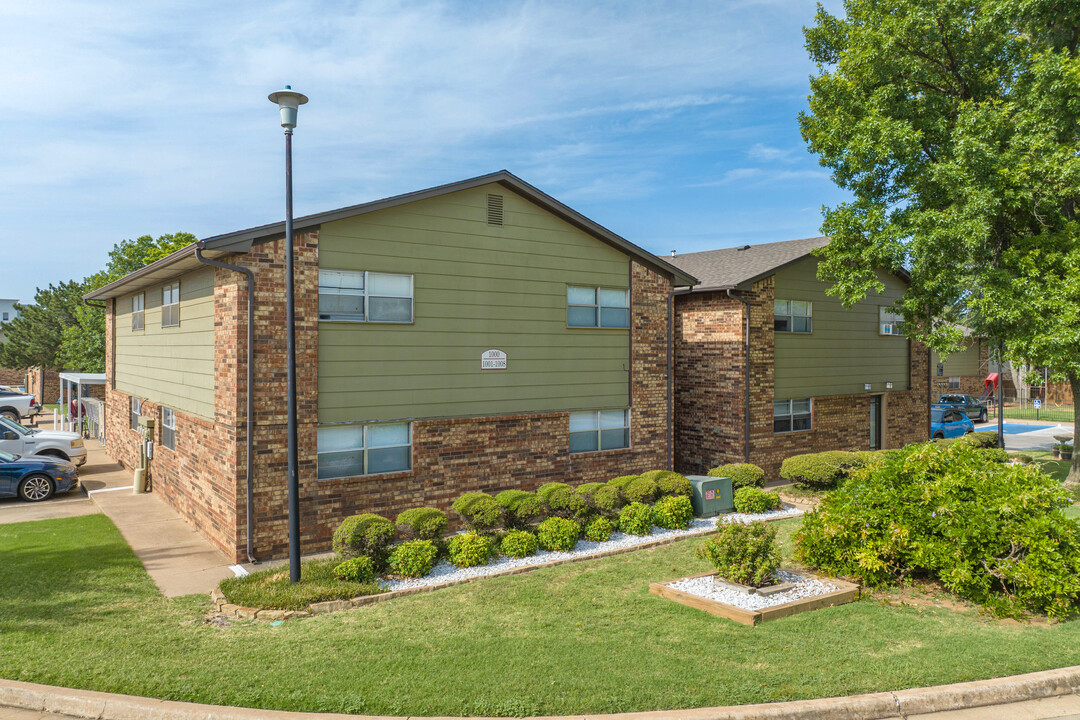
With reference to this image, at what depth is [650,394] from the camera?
1645 cm

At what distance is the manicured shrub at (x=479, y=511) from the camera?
11.7 meters

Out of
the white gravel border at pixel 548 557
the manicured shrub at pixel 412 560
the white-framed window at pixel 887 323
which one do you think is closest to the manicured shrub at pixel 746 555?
the white gravel border at pixel 548 557

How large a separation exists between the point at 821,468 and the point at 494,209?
398 inches

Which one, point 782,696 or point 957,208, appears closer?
point 782,696

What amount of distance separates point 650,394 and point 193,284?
34.2 feet

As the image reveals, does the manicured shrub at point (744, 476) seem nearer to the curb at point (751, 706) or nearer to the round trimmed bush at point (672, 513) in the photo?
the round trimmed bush at point (672, 513)

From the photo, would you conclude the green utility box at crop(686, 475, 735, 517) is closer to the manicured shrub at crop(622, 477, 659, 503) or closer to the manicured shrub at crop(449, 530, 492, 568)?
the manicured shrub at crop(622, 477, 659, 503)

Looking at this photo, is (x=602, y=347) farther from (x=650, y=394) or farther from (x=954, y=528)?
(x=954, y=528)

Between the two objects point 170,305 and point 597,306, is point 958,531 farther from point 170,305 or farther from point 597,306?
point 170,305

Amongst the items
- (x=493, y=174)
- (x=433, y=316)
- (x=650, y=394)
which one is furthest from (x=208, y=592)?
(x=650, y=394)

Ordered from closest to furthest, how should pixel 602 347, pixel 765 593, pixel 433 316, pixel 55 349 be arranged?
pixel 765 593, pixel 433 316, pixel 602 347, pixel 55 349

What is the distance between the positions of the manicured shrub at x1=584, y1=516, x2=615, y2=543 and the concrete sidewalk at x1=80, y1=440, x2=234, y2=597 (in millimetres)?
6046

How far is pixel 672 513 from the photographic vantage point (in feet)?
43.9

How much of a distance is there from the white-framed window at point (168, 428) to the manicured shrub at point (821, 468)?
14776 mm
